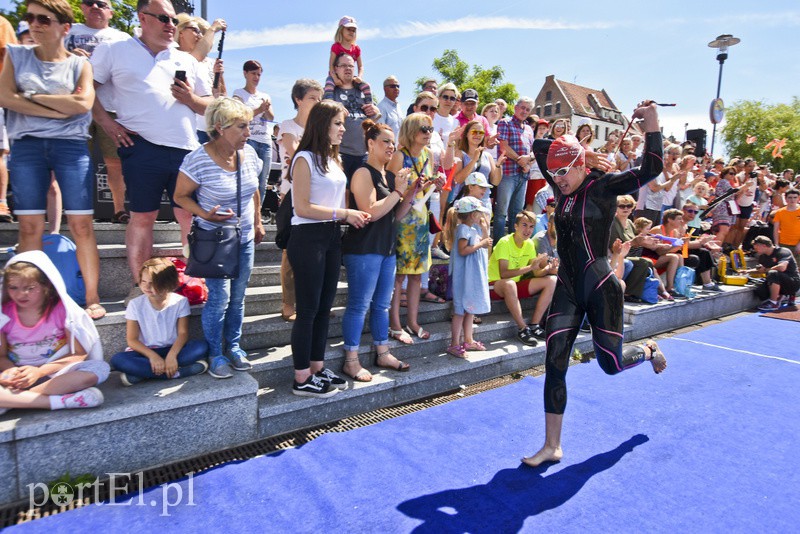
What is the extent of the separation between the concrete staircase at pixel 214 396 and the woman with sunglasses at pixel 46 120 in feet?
2.54

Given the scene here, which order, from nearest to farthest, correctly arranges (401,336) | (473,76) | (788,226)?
(401,336)
(788,226)
(473,76)

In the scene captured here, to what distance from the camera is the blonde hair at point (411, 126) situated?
3.99 metres

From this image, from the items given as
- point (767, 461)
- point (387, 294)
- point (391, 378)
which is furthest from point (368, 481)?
point (767, 461)

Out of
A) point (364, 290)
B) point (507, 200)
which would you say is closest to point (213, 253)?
point (364, 290)

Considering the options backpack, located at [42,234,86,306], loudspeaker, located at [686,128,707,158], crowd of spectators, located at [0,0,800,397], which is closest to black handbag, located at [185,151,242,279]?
crowd of spectators, located at [0,0,800,397]

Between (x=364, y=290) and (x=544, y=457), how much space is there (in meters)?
1.76

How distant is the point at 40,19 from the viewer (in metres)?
2.97

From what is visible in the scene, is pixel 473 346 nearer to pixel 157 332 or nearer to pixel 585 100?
pixel 157 332

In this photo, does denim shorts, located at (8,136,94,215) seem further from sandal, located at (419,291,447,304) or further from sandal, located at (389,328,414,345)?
sandal, located at (419,291,447,304)

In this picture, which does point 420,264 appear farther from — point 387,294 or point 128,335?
point 128,335

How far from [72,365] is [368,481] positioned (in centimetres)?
189

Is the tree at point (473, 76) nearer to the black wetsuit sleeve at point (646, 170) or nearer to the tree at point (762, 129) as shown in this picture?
the tree at point (762, 129)

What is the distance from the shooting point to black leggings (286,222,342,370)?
3240 millimetres

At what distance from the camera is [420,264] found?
14.5 feet
